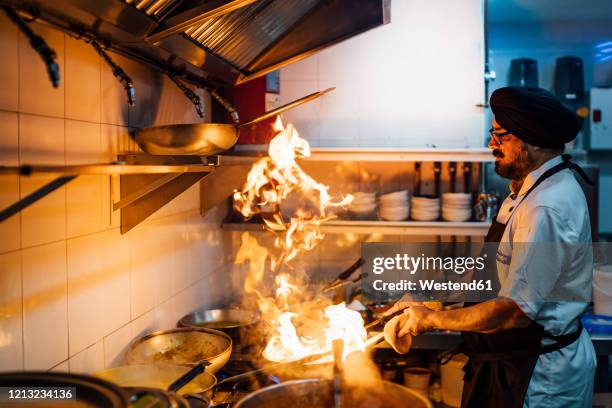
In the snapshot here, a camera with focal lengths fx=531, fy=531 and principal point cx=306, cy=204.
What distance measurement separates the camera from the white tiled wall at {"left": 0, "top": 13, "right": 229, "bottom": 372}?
1430 millimetres

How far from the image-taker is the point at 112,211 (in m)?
1.95

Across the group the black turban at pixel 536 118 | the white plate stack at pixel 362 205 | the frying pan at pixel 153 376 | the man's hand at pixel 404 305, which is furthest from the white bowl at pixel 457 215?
the frying pan at pixel 153 376

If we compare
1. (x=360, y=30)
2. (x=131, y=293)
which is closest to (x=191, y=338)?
(x=131, y=293)

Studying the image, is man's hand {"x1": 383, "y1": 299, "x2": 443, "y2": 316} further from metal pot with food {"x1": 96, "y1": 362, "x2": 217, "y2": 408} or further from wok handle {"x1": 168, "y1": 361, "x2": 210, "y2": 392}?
wok handle {"x1": 168, "y1": 361, "x2": 210, "y2": 392}

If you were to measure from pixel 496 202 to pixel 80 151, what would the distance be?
2527 mm

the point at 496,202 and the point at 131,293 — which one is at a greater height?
the point at 496,202

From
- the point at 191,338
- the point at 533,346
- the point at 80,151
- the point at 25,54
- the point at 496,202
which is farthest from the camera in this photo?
the point at 496,202

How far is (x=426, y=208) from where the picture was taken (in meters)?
3.30

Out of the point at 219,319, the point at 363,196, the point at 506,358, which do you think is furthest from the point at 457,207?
the point at 219,319

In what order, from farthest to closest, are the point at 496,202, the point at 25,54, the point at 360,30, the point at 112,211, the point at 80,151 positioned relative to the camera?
the point at 496,202 → the point at 360,30 → the point at 112,211 → the point at 80,151 → the point at 25,54

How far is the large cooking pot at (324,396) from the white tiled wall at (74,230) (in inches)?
27.1

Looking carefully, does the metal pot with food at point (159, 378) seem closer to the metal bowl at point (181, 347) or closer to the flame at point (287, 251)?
the metal bowl at point (181, 347)

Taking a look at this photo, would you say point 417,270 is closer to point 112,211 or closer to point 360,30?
A: point 360,30

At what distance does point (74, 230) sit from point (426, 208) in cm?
218
